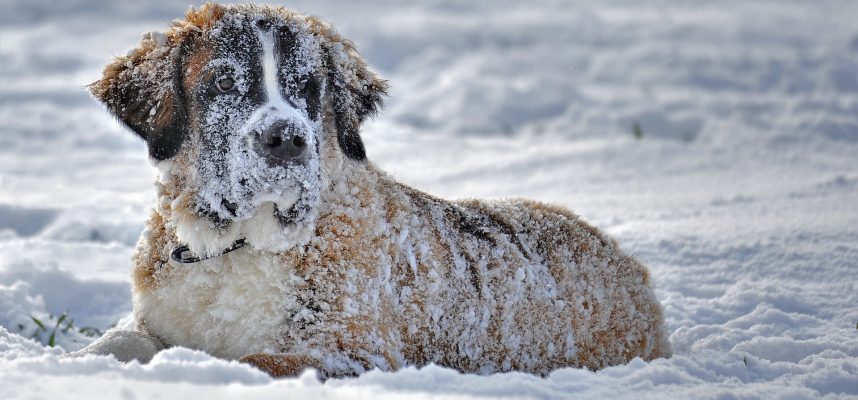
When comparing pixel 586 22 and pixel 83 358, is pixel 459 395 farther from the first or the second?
pixel 586 22

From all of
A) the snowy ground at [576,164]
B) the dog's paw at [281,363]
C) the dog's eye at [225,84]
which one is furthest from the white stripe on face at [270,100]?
the snowy ground at [576,164]

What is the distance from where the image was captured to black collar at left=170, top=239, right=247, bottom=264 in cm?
446

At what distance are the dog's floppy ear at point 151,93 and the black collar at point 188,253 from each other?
0.40m

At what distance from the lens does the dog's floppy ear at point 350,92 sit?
185 inches

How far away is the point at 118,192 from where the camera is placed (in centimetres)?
909

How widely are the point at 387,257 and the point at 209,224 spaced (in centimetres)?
77

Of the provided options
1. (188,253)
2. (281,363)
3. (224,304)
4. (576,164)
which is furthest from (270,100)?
(576,164)

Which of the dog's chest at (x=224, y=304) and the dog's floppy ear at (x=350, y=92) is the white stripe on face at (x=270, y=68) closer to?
the dog's floppy ear at (x=350, y=92)

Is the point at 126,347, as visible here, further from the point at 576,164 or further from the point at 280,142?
the point at 576,164

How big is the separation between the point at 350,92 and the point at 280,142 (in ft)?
2.43

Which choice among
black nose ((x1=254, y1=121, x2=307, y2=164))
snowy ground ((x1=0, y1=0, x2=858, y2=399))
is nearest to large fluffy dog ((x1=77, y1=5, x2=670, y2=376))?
black nose ((x1=254, y1=121, x2=307, y2=164))

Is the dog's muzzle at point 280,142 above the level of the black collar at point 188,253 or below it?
above

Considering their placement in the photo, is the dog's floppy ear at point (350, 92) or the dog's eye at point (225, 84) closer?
the dog's eye at point (225, 84)

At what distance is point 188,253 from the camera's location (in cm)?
450
